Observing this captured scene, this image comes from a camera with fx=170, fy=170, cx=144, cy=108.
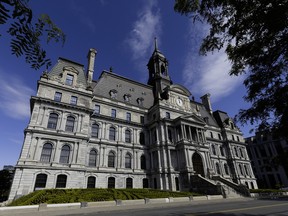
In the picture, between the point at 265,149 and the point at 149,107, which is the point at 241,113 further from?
the point at 265,149

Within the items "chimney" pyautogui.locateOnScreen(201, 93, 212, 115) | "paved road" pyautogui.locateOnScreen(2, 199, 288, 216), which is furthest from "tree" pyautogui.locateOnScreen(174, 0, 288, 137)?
"chimney" pyautogui.locateOnScreen(201, 93, 212, 115)

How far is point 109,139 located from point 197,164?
17210 millimetres

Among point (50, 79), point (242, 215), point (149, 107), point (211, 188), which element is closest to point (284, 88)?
point (242, 215)

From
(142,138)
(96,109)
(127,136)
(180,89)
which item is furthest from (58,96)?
(180,89)

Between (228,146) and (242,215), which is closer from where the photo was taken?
(242,215)

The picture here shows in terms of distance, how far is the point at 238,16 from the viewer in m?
4.30

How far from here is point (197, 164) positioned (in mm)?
32188

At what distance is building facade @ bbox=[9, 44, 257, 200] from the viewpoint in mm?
23422

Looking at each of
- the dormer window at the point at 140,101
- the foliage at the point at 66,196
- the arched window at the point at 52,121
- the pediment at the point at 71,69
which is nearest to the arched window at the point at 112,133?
the dormer window at the point at 140,101

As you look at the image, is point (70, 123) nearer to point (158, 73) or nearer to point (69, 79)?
point (69, 79)

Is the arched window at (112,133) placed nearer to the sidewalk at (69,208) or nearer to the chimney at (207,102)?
the sidewalk at (69,208)

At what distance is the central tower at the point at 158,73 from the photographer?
144ft

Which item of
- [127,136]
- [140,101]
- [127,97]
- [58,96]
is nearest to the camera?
[58,96]

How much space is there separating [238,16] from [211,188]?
89.3 feet
